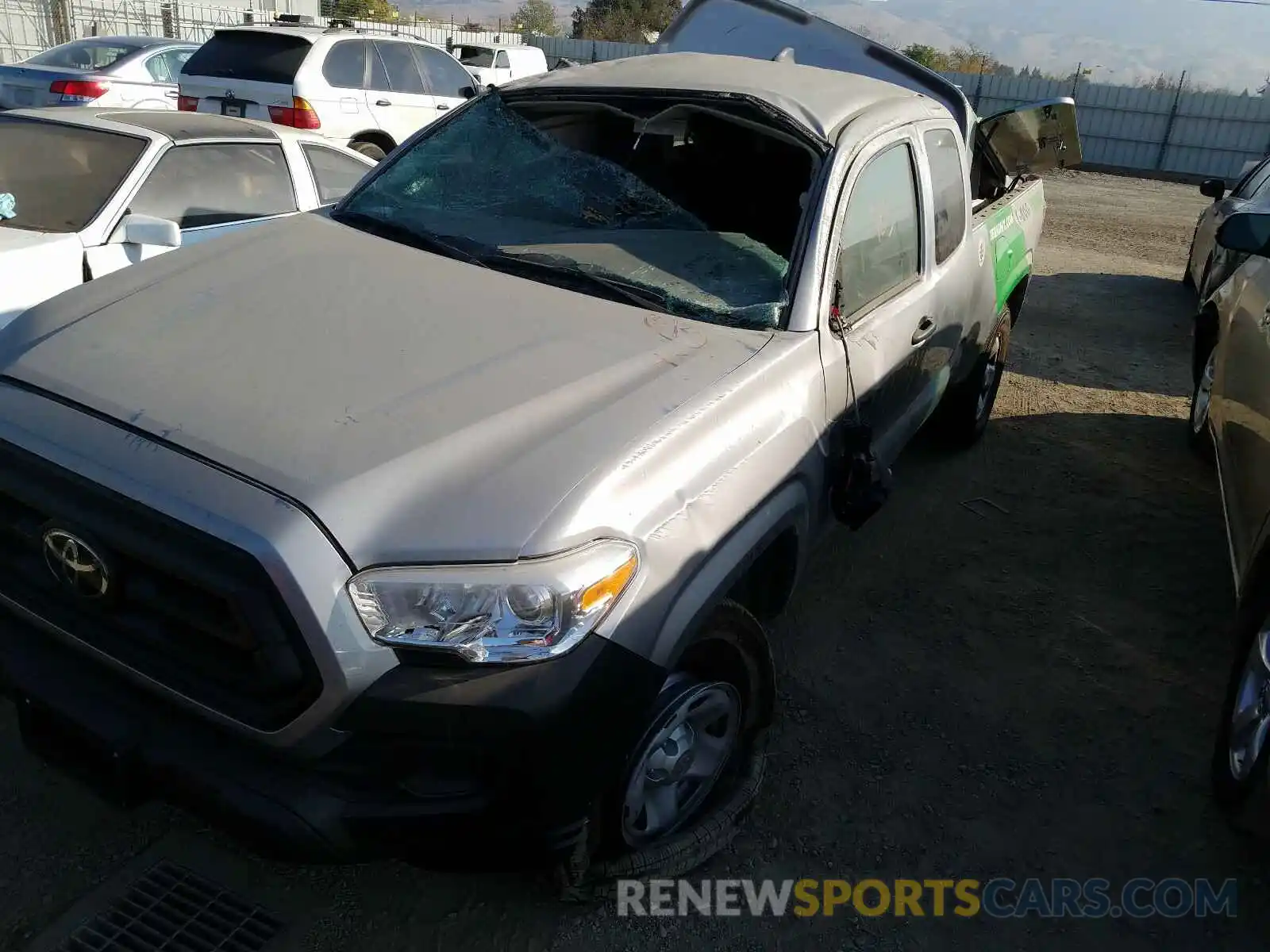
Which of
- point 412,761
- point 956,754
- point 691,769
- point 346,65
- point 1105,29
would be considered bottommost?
point 956,754

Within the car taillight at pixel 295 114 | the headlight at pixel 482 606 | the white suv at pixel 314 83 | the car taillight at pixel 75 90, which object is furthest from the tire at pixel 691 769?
the car taillight at pixel 75 90

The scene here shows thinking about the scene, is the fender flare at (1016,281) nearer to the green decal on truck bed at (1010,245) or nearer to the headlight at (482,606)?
the green decal on truck bed at (1010,245)

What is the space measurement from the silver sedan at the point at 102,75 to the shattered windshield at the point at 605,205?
6519 millimetres

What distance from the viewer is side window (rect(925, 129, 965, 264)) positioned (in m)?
3.80

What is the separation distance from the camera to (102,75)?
974 centimetres

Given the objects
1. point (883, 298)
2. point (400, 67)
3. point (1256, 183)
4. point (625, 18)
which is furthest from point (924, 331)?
point (625, 18)

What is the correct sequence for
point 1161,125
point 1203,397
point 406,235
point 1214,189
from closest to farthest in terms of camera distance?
point 406,235
point 1203,397
point 1214,189
point 1161,125

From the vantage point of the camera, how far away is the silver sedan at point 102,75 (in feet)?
30.7

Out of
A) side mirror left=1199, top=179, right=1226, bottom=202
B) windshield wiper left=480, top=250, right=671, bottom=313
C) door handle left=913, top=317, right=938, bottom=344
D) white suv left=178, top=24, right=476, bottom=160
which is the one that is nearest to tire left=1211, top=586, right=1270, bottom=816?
door handle left=913, top=317, right=938, bottom=344

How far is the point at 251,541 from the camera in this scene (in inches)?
69.9

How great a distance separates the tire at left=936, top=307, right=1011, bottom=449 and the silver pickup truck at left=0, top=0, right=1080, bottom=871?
6.01 feet

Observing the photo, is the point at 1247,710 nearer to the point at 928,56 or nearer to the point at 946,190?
the point at 946,190

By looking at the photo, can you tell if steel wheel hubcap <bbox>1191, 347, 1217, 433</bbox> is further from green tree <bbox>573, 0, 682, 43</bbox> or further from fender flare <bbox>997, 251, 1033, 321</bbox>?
green tree <bbox>573, 0, 682, 43</bbox>

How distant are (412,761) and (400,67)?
9.74 meters
